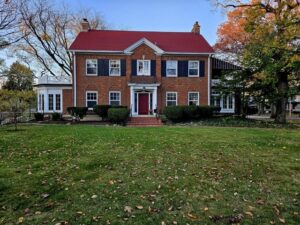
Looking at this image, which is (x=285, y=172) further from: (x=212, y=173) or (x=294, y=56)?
(x=294, y=56)

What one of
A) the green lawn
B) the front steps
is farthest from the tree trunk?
the green lawn

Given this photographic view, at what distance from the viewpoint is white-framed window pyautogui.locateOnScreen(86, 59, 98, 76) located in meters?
24.3

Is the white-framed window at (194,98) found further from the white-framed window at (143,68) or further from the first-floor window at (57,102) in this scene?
the first-floor window at (57,102)

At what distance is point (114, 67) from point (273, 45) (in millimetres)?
13048

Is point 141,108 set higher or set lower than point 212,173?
higher

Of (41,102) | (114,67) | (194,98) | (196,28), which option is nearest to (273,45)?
(194,98)

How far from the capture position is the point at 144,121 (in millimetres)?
21734

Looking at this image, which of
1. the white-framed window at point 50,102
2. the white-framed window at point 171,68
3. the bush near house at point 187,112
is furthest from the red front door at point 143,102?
the white-framed window at point 50,102

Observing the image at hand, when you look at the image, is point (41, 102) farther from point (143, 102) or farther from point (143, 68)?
point (143, 68)

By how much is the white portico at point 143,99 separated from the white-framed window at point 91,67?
3378 millimetres

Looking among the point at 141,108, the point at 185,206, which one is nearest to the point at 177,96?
the point at 141,108

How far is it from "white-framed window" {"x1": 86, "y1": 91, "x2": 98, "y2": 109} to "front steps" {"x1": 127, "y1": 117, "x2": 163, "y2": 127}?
402cm

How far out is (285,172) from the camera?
246 inches

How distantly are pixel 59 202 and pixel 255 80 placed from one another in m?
19.9
